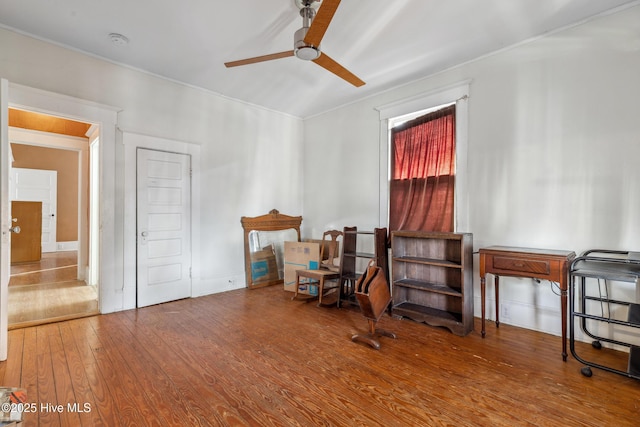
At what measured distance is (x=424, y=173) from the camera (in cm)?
388

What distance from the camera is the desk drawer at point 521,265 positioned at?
98.5 inches

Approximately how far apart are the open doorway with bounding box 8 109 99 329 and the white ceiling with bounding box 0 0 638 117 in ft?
6.74

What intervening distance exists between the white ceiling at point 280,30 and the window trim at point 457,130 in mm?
310

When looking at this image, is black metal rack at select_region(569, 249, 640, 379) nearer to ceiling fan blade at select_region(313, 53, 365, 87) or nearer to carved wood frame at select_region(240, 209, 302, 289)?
ceiling fan blade at select_region(313, 53, 365, 87)

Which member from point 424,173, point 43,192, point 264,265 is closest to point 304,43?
point 424,173

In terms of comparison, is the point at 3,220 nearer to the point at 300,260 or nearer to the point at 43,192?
the point at 300,260

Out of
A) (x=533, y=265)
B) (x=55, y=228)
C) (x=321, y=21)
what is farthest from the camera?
(x=55, y=228)

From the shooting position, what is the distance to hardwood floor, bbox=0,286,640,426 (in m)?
1.75

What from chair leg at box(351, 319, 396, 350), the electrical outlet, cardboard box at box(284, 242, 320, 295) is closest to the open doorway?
cardboard box at box(284, 242, 320, 295)

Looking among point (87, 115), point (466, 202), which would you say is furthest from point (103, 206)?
point (466, 202)

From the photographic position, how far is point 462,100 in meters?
3.53

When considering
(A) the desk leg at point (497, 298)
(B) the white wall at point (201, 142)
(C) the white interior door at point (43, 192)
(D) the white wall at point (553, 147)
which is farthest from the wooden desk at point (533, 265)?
(C) the white interior door at point (43, 192)

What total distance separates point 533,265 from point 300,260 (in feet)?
9.26

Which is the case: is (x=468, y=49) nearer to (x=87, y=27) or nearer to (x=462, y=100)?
(x=462, y=100)
